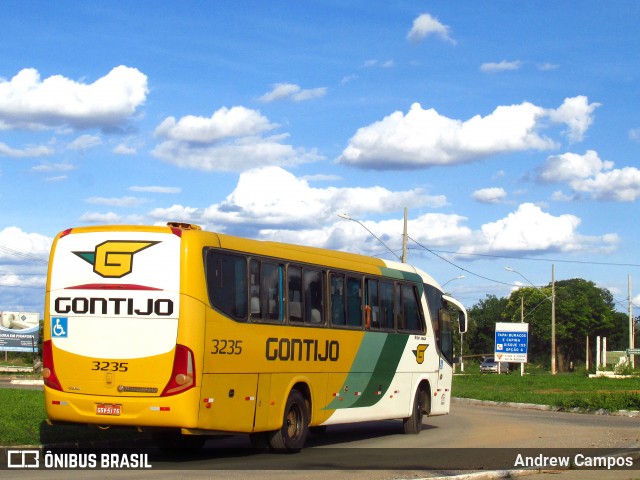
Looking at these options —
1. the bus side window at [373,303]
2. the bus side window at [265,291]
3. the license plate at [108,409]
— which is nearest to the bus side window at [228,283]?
the bus side window at [265,291]

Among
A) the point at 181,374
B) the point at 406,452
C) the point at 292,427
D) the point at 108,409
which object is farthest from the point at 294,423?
the point at 108,409

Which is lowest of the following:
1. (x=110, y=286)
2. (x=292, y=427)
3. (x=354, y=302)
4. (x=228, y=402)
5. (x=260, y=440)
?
(x=260, y=440)

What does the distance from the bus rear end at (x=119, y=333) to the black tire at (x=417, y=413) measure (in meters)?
8.13

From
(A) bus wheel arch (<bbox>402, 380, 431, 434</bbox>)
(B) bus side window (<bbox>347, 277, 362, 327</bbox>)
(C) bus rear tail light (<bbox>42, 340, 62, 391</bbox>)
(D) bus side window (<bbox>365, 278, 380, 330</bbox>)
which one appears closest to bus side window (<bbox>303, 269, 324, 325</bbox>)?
(B) bus side window (<bbox>347, 277, 362, 327</bbox>)

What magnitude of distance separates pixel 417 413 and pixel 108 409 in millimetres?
8975

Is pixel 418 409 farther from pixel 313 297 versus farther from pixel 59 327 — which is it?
pixel 59 327

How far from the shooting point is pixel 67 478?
42.0ft

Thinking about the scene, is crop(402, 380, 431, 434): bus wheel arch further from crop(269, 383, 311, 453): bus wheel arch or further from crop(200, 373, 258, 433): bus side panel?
crop(200, 373, 258, 433): bus side panel

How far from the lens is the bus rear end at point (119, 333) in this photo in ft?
47.1

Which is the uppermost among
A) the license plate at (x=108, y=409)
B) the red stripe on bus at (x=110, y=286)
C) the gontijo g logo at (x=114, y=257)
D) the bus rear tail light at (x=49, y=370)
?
the gontijo g logo at (x=114, y=257)

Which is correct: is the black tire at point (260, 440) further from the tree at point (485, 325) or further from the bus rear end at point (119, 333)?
the tree at point (485, 325)

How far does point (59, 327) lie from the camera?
49.3 feet

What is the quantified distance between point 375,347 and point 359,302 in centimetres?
106

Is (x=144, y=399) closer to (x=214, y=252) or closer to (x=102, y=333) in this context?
(x=102, y=333)
